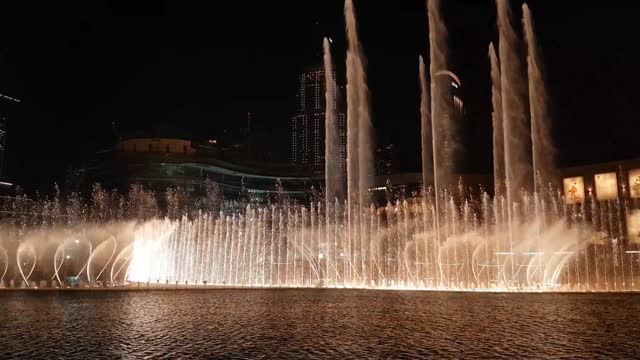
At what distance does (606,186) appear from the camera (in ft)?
173

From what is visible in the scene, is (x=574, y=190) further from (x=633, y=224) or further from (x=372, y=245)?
(x=372, y=245)

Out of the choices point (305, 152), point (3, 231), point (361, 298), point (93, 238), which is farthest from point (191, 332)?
point (305, 152)

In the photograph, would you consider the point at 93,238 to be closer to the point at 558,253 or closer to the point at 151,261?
the point at 151,261

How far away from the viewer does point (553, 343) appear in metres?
9.48

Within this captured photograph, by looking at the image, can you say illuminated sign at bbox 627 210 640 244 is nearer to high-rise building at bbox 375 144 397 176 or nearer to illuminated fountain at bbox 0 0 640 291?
illuminated fountain at bbox 0 0 640 291

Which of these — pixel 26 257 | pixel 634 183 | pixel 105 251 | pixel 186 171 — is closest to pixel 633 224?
pixel 634 183

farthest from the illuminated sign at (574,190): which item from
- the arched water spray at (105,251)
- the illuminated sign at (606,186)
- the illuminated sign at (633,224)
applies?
the arched water spray at (105,251)

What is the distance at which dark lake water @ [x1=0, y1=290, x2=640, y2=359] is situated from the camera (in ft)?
28.9

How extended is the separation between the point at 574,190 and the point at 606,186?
3.20m

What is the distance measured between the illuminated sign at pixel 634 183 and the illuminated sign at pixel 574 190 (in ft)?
15.7

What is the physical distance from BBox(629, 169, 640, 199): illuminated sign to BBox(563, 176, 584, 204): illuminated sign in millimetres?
4786

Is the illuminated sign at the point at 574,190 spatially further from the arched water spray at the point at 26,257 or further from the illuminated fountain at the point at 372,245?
the arched water spray at the point at 26,257

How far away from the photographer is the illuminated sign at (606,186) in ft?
171

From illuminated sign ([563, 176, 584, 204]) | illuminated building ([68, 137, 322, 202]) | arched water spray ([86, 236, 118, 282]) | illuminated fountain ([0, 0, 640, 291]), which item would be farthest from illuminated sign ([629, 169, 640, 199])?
illuminated building ([68, 137, 322, 202])
